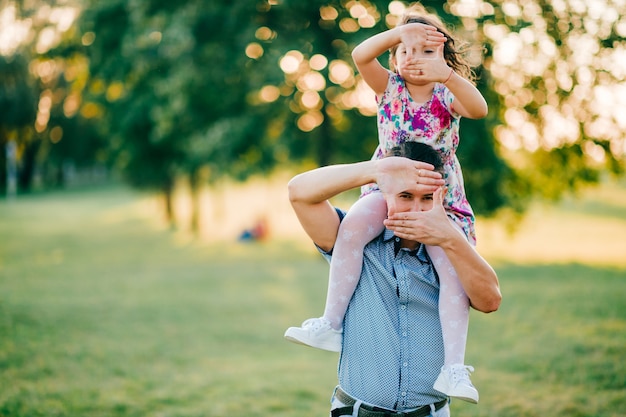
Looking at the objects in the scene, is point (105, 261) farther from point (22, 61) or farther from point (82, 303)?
point (22, 61)

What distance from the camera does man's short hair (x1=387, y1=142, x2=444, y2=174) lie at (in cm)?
223

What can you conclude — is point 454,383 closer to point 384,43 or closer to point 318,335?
point 318,335

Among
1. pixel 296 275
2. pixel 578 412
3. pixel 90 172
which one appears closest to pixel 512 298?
pixel 296 275

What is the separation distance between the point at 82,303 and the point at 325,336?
880 centimetres

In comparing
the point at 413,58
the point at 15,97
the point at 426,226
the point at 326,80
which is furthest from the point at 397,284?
the point at 15,97

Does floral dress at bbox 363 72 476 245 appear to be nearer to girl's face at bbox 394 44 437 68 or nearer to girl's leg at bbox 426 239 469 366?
girl's face at bbox 394 44 437 68

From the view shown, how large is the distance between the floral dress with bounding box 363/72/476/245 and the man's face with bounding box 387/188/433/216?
1.35ft

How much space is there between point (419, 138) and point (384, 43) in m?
0.43

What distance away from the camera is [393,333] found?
7.32 feet

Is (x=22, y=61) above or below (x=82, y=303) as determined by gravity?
above

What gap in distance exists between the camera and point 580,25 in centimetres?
1115

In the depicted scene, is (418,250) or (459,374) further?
(418,250)

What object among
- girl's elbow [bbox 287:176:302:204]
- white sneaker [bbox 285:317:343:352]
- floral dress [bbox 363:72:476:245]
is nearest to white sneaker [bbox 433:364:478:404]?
white sneaker [bbox 285:317:343:352]

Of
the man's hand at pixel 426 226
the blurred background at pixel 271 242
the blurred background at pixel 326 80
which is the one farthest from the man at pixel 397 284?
the blurred background at pixel 326 80
